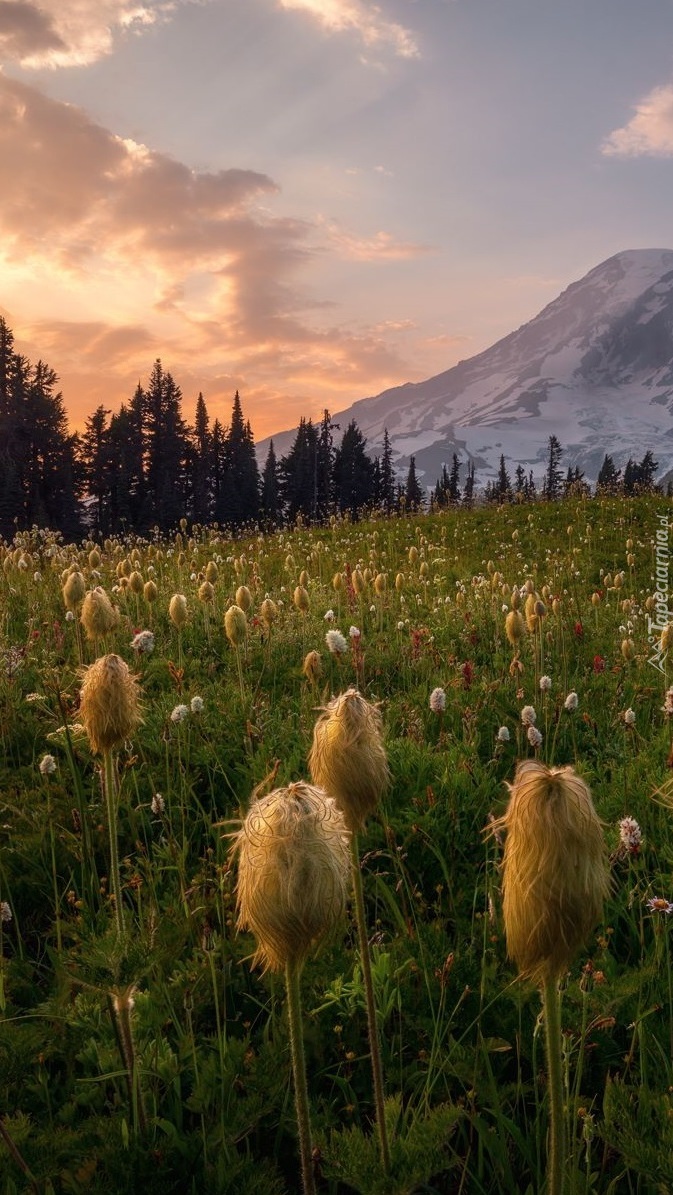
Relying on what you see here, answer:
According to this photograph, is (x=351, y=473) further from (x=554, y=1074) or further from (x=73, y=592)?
(x=554, y=1074)

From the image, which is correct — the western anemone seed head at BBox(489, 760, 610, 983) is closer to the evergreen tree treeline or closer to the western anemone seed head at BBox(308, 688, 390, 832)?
the western anemone seed head at BBox(308, 688, 390, 832)

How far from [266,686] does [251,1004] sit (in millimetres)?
2995

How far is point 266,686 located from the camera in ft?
17.3

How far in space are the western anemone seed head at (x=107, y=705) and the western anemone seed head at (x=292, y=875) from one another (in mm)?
809

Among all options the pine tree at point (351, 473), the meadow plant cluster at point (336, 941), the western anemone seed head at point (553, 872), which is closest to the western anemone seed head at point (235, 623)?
the meadow plant cluster at point (336, 941)

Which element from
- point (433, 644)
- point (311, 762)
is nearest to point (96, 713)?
point (311, 762)

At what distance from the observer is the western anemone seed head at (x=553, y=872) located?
108cm

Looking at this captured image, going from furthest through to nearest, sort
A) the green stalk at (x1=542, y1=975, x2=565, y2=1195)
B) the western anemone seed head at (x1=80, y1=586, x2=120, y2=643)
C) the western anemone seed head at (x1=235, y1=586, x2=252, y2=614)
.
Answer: the western anemone seed head at (x1=235, y1=586, x2=252, y2=614)
the western anemone seed head at (x1=80, y1=586, x2=120, y2=643)
the green stalk at (x1=542, y1=975, x2=565, y2=1195)

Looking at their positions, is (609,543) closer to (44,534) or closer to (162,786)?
(44,534)

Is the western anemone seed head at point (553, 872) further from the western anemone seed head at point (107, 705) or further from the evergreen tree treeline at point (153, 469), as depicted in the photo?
the evergreen tree treeline at point (153, 469)

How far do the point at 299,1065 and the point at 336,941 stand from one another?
3.91 ft

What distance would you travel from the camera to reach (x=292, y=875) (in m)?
1.22

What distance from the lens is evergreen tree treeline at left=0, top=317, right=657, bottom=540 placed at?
170 feet

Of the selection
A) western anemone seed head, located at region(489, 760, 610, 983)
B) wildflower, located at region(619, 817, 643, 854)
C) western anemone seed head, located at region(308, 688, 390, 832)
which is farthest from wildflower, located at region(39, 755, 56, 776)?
western anemone seed head, located at region(489, 760, 610, 983)
